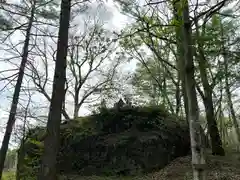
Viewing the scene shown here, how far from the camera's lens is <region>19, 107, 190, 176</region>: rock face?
274 inches

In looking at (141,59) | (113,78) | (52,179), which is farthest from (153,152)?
(113,78)

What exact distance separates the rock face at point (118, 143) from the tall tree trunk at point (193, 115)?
4.68 m

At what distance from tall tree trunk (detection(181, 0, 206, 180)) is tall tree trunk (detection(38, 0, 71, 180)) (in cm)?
292

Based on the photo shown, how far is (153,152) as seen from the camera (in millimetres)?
7016

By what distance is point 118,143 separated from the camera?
7.27 meters

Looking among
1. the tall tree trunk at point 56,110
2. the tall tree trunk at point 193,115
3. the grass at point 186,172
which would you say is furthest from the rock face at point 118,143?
the tall tree trunk at point 193,115

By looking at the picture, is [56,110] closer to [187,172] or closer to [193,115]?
[193,115]

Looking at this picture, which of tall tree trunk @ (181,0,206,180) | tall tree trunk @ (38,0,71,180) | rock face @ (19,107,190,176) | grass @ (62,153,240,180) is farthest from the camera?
rock face @ (19,107,190,176)

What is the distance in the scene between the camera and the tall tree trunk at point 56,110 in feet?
13.8

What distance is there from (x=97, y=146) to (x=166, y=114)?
2.88 metres

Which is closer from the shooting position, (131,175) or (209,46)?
(131,175)

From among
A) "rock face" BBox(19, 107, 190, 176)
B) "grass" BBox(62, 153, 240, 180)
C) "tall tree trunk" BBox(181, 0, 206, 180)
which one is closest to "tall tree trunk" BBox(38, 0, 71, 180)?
"rock face" BBox(19, 107, 190, 176)

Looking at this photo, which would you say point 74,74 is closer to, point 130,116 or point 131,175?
point 130,116

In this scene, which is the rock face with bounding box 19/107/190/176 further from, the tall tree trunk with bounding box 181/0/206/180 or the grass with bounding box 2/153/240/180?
the tall tree trunk with bounding box 181/0/206/180
